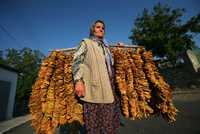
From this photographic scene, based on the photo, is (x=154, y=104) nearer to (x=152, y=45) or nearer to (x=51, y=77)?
(x=51, y=77)

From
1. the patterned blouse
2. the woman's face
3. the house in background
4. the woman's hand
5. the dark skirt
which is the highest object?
the house in background

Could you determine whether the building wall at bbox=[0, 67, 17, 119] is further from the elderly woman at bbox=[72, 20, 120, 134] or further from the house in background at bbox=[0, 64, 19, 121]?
the elderly woman at bbox=[72, 20, 120, 134]

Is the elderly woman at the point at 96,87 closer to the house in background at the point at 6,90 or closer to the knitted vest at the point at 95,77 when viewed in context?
the knitted vest at the point at 95,77

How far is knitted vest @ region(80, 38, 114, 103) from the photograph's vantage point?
141 inches

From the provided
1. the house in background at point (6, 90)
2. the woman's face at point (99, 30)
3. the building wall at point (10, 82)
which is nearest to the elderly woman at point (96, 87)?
the woman's face at point (99, 30)

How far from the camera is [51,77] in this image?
3.98m

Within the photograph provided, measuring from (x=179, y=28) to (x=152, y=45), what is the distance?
353cm

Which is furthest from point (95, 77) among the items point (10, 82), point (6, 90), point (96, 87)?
point (10, 82)

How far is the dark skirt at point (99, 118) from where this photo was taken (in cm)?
347

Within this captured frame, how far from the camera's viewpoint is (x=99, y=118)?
3.56 m

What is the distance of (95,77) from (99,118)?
0.57 metres

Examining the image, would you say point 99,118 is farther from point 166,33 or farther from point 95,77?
point 166,33

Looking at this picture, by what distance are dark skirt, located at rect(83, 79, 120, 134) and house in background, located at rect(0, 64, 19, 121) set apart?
61.2 feet

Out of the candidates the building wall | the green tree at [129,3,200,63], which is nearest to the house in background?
the building wall
